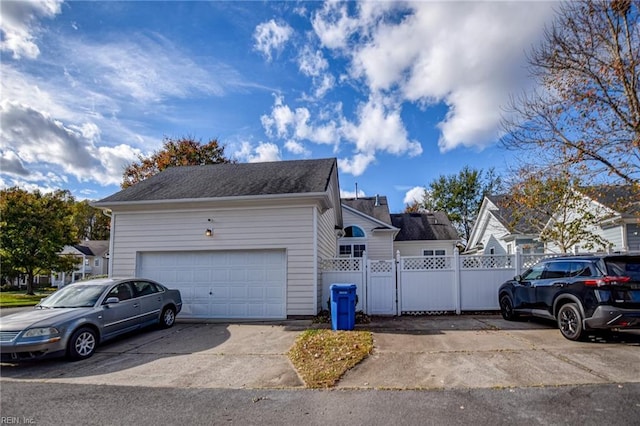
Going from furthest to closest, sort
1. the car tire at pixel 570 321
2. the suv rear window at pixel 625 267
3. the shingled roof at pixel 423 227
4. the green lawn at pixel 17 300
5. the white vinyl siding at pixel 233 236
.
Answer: the shingled roof at pixel 423 227
the green lawn at pixel 17 300
the white vinyl siding at pixel 233 236
the car tire at pixel 570 321
the suv rear window at pixel 625 267

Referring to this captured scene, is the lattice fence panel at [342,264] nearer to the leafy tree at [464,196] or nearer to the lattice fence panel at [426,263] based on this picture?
the lattice fence panel at [426,263]

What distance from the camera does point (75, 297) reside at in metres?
7.57

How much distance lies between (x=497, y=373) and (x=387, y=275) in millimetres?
5365

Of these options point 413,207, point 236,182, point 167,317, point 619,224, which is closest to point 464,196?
point 413,207

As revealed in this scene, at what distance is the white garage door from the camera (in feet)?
34.7

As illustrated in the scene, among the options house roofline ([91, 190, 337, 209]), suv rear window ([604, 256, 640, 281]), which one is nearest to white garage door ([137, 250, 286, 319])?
house roofline ([91, 190, 337, 209])

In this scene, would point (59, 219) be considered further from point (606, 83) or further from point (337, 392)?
point (606, 83)

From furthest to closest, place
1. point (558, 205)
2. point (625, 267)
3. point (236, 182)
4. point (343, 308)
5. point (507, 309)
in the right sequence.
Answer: point (558, 205) < point (236, 182) < point (507, 309) < point (343, 308) < point (625, 267)

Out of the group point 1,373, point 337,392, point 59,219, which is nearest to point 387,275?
point 337,392

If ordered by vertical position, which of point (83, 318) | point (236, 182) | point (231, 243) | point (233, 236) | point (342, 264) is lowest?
point (83, 318)

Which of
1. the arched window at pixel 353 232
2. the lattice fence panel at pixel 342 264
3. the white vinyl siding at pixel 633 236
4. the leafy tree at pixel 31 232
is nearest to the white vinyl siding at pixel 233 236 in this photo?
the lattice fence panel at pixel 342 264

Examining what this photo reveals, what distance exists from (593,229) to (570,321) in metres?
9.96

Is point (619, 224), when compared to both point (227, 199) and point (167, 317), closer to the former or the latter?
point (227, 199)

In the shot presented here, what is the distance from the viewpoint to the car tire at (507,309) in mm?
9188
